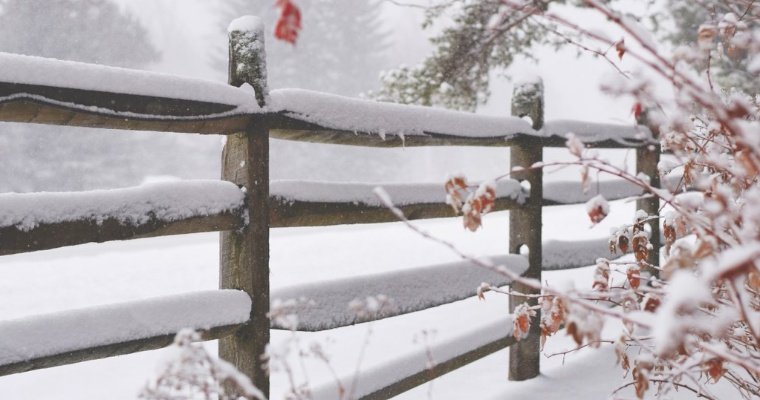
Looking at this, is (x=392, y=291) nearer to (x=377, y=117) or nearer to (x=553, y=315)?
(x=377, y=117)

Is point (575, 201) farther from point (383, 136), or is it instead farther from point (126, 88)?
point (126, 88)

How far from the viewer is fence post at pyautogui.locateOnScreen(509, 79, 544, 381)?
4.04m

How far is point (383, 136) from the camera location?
2.90 meters

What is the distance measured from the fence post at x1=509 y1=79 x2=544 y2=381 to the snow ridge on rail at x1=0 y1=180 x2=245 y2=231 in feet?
7.12

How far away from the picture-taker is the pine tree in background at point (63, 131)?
22656mm

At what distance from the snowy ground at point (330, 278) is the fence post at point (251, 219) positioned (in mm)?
355

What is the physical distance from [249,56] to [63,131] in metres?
23.6

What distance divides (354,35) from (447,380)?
104 feet

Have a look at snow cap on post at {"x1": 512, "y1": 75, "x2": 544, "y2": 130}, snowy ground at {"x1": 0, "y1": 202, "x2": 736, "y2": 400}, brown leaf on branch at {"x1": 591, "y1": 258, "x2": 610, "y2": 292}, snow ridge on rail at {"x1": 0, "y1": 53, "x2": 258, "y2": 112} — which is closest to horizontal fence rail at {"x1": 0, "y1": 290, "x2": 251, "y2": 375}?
snowy ground at {"x1": 0, "y1": 202, "x2": 736, "y2": 400}

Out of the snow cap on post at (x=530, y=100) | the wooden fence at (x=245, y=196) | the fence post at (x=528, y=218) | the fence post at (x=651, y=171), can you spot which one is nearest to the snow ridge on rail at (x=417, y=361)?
the wooden fence at (x=245, y=196)

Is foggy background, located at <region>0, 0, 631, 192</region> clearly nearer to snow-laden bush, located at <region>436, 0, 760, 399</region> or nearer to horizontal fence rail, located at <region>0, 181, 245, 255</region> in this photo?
horizontal fence rail, located at <region>0, 181, 245, 255</region>

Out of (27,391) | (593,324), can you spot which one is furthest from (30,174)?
(593,324)

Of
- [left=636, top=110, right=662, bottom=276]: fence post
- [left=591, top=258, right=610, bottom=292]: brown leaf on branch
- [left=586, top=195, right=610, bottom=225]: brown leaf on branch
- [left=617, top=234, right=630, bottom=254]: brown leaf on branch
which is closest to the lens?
[left=586, top=195, right=610, bottom=225]: brown leaf on branch

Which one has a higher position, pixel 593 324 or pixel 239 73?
pixel 239 73
